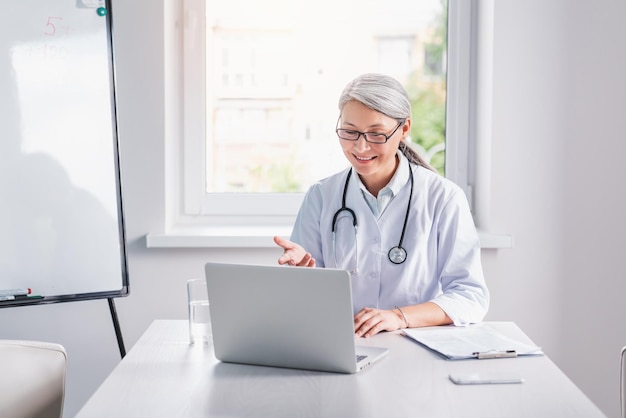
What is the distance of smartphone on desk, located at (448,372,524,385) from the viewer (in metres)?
1.33

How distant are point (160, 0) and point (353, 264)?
1.21 metres

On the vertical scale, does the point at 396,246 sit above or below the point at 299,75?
below

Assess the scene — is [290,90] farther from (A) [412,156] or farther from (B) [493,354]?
(B) [493,354]

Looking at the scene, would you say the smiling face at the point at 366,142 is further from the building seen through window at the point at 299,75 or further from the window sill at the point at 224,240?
the building seen through window at the point at 299,75

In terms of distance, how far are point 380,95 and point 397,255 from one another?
0.43 metres

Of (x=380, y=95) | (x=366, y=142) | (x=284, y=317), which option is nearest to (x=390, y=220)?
(x=366, y=142)

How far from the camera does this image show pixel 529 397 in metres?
1.27

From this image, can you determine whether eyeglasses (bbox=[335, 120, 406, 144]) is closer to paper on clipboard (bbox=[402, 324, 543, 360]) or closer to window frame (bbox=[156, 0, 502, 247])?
paper on clipboard (bbox=[402, 324, 543, 360])

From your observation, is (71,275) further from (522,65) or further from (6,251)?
(522,65)

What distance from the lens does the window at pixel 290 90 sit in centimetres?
286

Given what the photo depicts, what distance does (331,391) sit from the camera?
129 centimetres

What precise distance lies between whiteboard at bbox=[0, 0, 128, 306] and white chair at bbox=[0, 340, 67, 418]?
1.50 ft

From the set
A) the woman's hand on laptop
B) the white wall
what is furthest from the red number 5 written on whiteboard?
the woman's hand on laptop

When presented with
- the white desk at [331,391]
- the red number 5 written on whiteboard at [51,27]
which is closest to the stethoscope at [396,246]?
the white desk at [331,391]
